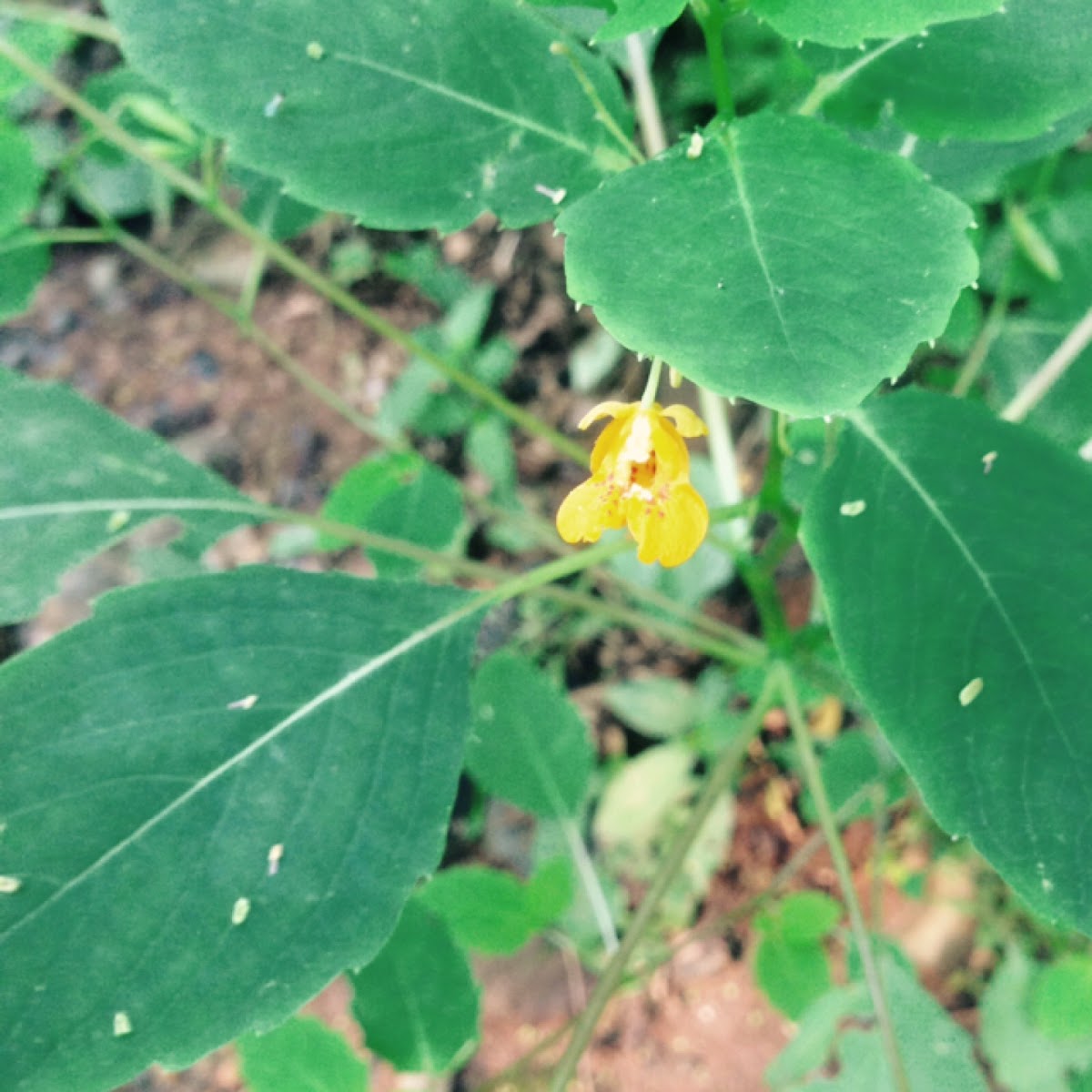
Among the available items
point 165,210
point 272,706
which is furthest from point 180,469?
point 165,210

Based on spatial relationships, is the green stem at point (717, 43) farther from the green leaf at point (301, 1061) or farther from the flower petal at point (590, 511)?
the green leaf at point (301, 1061)

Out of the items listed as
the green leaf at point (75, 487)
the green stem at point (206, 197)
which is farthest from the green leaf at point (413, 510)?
the green leaf at point (75, 487)

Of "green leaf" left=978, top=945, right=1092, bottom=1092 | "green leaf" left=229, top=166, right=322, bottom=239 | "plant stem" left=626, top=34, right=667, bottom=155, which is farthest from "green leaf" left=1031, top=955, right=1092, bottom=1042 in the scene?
"green leaf" left=229, top=166, right=322, bottom=239

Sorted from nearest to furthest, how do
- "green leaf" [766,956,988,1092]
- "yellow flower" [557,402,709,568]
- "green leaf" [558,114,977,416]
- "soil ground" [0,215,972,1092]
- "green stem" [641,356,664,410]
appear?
"green leaf" [558,114,977,416] < "green stem" [641,356,664,410] < "yellow flower" [557,402,709,568] < "green leaf" [766,956,988,1092] < "soil ground" [0,215,972,1092]

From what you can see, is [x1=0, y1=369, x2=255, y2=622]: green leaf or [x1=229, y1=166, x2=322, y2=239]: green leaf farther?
[x1=229, y1=166, x2=322, y2=239]: green leaf

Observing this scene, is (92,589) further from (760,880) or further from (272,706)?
(760,880)

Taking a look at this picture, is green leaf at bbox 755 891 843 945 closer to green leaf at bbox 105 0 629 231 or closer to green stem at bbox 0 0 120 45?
green leaf at bbox 105 0 629 231
